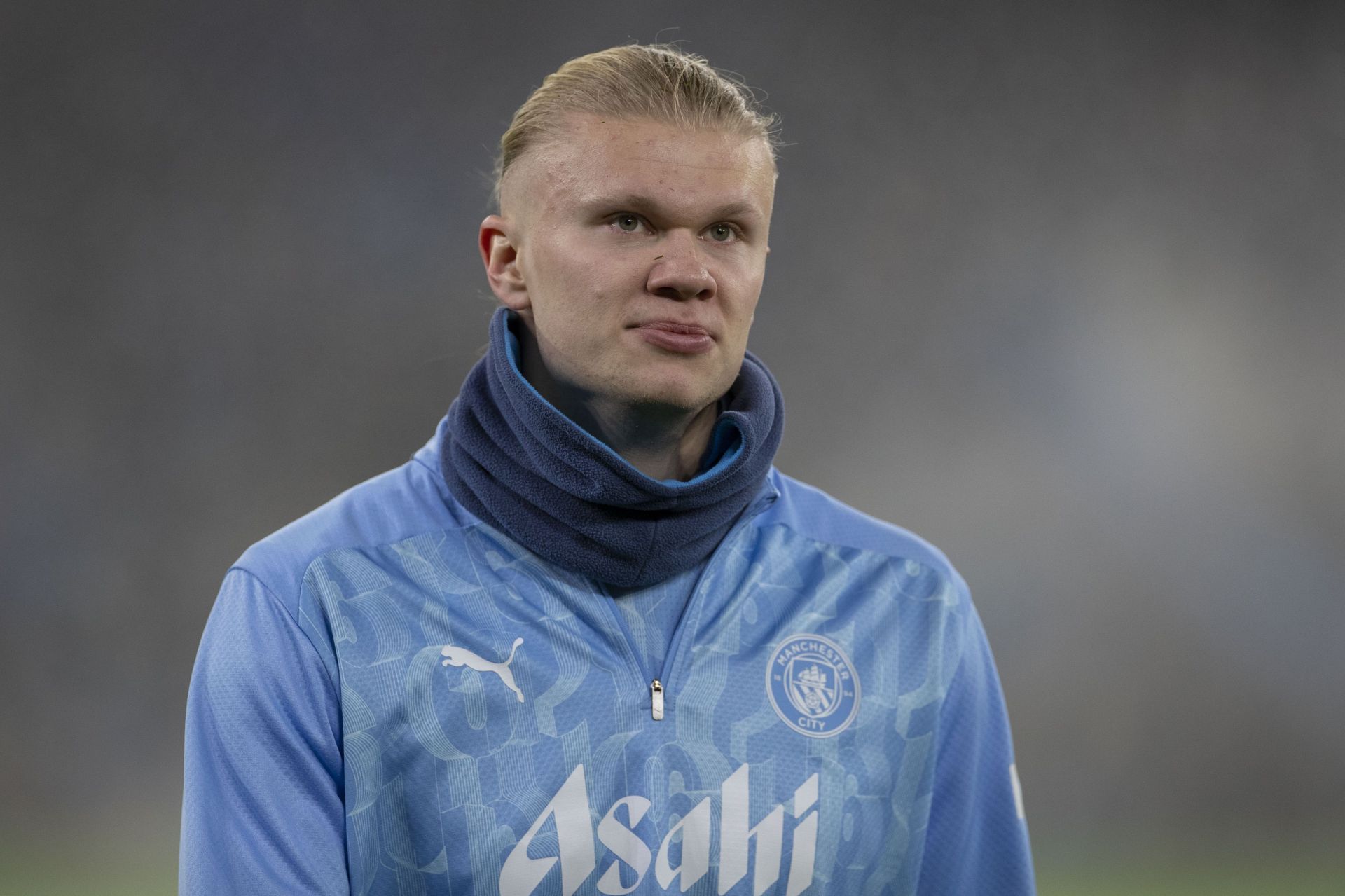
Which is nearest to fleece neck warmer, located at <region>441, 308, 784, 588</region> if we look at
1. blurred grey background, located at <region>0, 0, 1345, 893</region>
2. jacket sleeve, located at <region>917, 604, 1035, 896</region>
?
jacket sleeve, located at <region>917, 604, 1035, 896</region>

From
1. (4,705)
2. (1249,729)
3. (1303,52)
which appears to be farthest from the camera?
(1303,52)

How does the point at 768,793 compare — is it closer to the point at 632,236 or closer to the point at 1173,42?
the point at 632,236

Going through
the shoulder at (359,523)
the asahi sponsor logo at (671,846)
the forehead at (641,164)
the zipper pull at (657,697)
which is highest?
the forehead at (641,164)

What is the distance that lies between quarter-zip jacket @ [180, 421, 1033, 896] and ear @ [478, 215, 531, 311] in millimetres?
200

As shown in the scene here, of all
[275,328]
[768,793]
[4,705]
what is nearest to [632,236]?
[768,793]

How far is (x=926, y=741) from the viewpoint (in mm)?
1669

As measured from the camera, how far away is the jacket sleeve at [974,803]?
1.69m

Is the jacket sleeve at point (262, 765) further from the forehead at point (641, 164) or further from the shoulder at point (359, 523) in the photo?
the forehead at point (641, 164)

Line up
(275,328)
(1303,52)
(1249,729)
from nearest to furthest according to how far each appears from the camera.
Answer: (275,328)
(1249,729)
(1303,52)

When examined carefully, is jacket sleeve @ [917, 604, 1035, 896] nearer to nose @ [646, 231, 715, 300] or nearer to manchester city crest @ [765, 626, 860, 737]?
manchester city crest @ [765, 626, 860, 737]

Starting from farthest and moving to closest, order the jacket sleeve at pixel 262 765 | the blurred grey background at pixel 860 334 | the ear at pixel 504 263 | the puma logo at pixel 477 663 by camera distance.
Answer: the blurred grey background at pixel 860 334 → the ear at pixel 504 263 → the puma logo at pixel 477 663 → the jacket sleeve at pixel 262 765

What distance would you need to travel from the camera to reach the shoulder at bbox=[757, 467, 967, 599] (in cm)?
175

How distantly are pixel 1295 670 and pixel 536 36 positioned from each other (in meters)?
2.93

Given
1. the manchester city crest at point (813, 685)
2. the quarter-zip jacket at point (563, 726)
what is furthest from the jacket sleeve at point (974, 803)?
the manchester city crest at point (813, 685)
